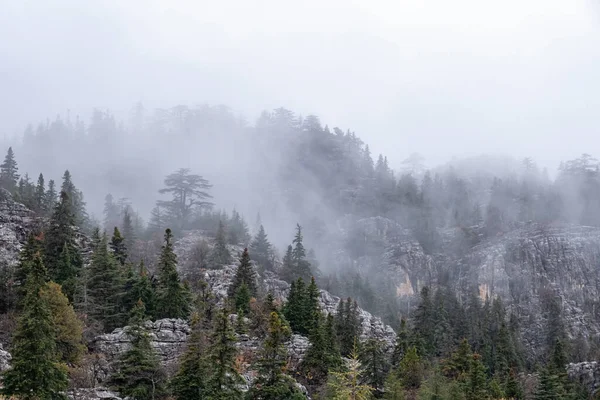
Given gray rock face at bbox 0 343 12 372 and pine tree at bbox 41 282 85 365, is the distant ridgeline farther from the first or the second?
gray rock face at bbox 0 343 12 372

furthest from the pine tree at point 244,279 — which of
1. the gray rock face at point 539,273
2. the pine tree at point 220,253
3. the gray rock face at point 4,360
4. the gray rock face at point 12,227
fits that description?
the gray rock face at point 539,273

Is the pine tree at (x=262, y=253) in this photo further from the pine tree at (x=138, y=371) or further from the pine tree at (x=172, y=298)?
the pine tree at (x=138, y=371)

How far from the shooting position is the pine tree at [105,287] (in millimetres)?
60000

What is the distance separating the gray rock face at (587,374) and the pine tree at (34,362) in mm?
72703

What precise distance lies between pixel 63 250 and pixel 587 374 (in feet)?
248

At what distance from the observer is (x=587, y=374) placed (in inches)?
3103

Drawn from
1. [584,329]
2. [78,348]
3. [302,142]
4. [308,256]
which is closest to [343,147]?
[302,142]

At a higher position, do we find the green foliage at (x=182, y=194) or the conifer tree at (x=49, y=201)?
the green foliage at (x=182, y=194)

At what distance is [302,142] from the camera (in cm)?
→ 18912

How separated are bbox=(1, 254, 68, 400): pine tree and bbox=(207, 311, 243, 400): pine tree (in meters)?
9.60

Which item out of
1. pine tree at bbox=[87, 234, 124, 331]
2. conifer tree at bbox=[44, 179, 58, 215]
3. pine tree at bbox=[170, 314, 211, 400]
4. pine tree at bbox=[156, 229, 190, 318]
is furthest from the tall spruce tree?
pine tree at bbox=[170, 314, 211, 400]

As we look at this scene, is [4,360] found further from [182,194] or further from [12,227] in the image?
[182,194]

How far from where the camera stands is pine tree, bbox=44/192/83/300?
2435 inches

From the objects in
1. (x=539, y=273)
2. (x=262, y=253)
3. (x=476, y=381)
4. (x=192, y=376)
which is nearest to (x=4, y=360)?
(x=192, y=376)
